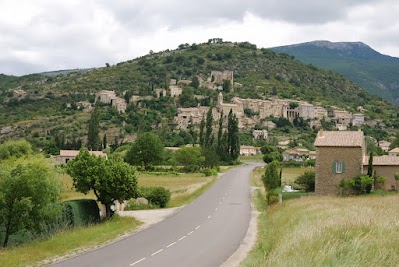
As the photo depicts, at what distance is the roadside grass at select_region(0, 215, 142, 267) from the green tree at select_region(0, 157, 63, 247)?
4.10ft

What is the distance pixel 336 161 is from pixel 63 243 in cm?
2842

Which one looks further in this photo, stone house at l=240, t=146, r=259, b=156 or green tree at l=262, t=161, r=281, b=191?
stone house at l=240, t=146, r=259, b=156

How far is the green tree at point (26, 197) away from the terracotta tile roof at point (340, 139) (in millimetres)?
25915

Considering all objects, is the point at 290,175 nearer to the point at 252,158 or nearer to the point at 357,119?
the point at 252,158

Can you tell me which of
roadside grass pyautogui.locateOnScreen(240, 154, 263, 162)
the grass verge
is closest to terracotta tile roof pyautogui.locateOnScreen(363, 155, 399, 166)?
the grass verge

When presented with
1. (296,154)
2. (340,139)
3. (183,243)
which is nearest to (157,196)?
(183,243)

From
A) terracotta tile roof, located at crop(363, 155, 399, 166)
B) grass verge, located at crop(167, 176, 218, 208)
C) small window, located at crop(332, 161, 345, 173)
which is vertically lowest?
grass verge, located at crop(167, 176, 218, 208)

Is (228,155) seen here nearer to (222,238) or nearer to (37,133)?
(37,133)

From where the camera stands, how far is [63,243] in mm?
20203

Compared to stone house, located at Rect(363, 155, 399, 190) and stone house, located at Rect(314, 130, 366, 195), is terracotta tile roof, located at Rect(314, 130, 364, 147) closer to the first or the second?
stone house, located at Rect(314, 130, 366, 195)

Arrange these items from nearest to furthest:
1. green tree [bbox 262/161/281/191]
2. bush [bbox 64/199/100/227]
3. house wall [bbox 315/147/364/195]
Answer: bush [bbox 64/199/100/227] → house wall [bbox 315/147/364/195] → green tree [bbox 262/161/281/191]

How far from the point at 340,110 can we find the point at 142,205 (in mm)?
170814

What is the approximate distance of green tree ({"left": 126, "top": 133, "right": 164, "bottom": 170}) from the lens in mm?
93500

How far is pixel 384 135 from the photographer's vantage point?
168 meters
